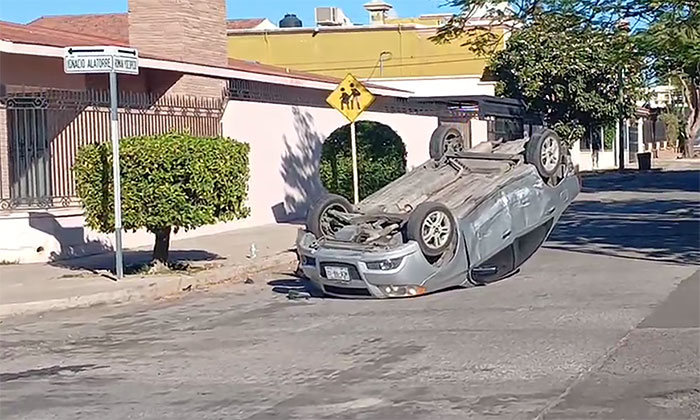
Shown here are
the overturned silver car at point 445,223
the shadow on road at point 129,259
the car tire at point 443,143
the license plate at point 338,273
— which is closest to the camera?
the overturned silver car at point 445,223

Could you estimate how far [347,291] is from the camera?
13.5 m

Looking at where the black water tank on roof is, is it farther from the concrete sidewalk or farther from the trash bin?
the concrete sidewalk

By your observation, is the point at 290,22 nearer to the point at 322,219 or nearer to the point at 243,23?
the point at 243,23

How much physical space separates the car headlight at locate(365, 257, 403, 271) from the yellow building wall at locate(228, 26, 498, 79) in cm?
3470

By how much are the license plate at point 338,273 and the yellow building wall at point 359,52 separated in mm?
34454

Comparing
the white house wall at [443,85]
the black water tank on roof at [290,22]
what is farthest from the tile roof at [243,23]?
the white house wall at [443,85]

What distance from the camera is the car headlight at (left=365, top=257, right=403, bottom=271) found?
12914 millimetres

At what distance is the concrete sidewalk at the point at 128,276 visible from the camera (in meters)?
13.8

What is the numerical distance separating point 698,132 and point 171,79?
156ft

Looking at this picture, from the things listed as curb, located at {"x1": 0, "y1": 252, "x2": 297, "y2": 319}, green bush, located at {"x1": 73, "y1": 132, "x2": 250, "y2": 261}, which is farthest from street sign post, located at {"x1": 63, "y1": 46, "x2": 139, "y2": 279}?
curb, located at {"x1": 0, "y1": 252, "x2": 297, "y2": 319}

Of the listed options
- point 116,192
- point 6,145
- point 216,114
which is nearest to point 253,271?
point 116,192

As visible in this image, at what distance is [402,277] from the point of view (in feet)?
42.6

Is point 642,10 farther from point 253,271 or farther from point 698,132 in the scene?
point 698,132

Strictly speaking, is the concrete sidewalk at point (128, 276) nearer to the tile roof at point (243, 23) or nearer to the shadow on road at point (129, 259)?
the shadow on road at point (129, 259)
